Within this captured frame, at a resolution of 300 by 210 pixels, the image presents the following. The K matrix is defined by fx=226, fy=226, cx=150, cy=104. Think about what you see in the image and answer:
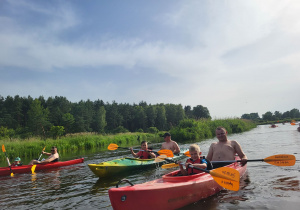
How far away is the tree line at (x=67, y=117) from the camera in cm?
4250

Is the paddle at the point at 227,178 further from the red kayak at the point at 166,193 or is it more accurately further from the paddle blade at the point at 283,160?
the paddle blade at the point at 283,160

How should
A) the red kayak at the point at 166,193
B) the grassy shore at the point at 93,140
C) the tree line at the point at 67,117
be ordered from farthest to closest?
1. the tree line at the point at 67,117
2. the grassy shore at the point at 93,140
3. the red kayak at the point at 166,193

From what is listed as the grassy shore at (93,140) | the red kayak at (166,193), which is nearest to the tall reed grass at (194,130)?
the grassy shore at (93,140)

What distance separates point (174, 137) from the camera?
23.2m

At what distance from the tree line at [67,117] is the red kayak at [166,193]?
2359cm

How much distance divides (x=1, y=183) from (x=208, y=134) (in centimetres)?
1928

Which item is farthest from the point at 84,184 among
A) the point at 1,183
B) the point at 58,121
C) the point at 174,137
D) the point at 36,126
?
the point at 58,121

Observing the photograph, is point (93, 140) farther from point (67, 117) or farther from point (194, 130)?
point (67, 117)

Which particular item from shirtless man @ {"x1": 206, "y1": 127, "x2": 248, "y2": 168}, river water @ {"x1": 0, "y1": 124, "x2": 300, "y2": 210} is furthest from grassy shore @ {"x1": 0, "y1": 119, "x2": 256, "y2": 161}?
shirtless man @ {"x1": 206, "y1": 127, "x2": 248, "y2": 168}

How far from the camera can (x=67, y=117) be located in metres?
49.1

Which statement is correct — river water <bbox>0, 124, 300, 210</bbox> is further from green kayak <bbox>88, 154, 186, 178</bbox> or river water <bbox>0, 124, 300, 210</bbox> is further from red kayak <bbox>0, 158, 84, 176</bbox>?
red kayak <bbox>0, 158, 84, 176</bbox>

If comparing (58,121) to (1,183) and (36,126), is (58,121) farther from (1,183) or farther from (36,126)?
(1,183)

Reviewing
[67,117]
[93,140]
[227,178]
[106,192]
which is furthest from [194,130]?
[67,117]

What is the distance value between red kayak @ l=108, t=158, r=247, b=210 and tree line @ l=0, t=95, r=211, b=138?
23.6 m
